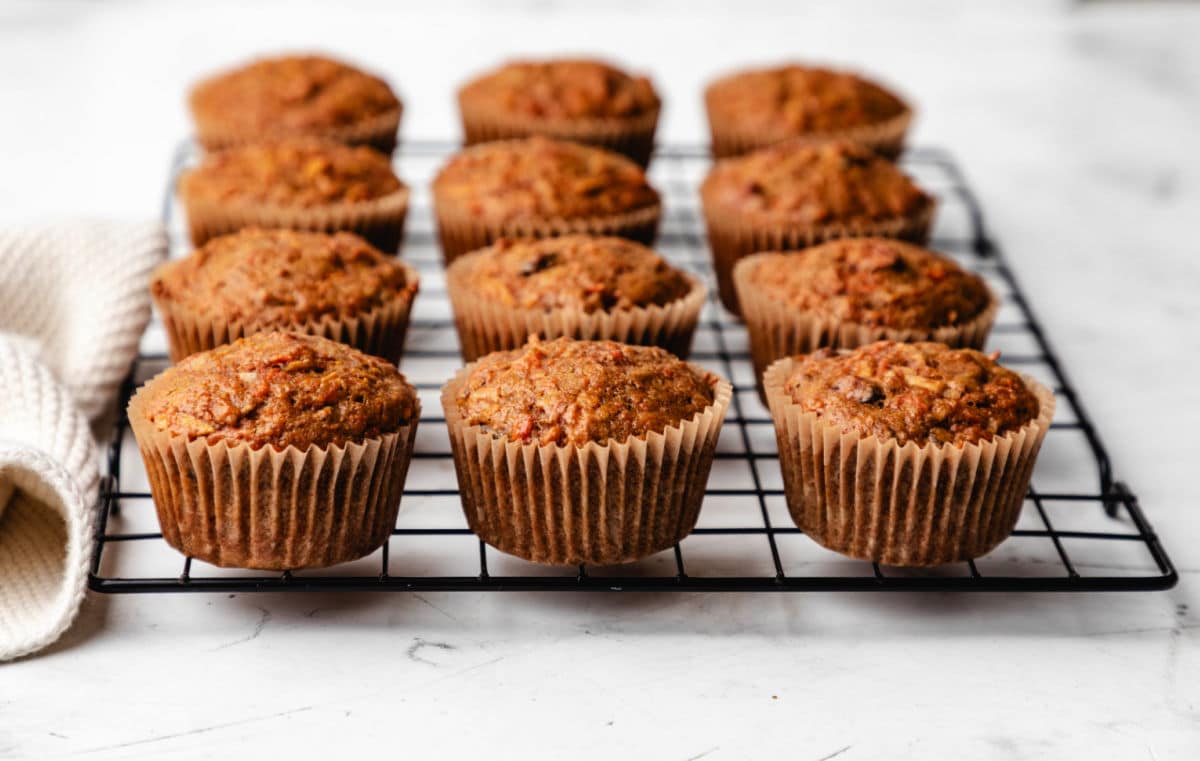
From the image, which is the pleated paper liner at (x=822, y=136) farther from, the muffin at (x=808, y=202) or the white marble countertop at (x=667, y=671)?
the white marble countertop at (x=667, y=671)

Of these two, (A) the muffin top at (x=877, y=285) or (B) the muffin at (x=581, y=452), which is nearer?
(B) the muffin at (x=581, y=452)

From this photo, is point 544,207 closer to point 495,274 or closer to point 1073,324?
point 495,274

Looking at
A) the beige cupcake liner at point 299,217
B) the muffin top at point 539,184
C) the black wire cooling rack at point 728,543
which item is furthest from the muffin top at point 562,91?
the black wire cooling rack at point 728,543

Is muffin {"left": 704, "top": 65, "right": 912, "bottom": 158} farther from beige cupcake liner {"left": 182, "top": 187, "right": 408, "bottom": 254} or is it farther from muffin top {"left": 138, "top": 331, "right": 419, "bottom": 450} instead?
muffin top {"left": 138, "top": 331, "right": 419, "bottom": 450}

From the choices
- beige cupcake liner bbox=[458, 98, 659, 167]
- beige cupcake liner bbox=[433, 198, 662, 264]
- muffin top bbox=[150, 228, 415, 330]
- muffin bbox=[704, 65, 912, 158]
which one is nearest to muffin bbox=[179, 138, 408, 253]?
beige cupcake liner bbox=[433, 198, 662, 264]

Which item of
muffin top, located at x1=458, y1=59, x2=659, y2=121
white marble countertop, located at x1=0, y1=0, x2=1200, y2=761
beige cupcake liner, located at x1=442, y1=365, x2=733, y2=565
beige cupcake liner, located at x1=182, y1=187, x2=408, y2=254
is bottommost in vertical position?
white marble countertop, located at x1=0, y1=0, x2=1200, y2=761

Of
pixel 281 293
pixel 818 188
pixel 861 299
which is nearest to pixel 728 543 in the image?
pixel 861 299
